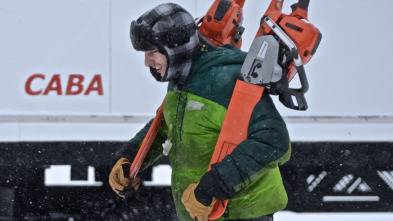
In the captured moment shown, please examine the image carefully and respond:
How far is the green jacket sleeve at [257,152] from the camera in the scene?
2010 millimetres

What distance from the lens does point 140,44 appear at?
222 centimetres

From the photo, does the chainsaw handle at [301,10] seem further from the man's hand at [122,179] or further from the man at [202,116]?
the man's hand at [122,179]

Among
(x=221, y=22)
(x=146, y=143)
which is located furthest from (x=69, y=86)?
(x=146, y=143)

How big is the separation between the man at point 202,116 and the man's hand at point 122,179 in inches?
11.8

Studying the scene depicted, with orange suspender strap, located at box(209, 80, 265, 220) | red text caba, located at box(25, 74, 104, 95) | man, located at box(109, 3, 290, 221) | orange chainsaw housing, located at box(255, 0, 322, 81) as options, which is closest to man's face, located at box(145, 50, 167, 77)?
man, located at box(109, 3, 290, 221)

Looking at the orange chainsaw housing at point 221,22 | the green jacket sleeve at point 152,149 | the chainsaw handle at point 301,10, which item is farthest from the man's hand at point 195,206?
the orange chainsaw housing at point 221,22

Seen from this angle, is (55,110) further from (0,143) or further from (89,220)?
(89,220)

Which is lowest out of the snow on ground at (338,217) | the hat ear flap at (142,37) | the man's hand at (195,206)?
the snow on ground at (338,217)

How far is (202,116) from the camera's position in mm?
2211

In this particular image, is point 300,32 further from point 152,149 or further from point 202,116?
point 152,149

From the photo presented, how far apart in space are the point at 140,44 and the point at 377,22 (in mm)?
2036

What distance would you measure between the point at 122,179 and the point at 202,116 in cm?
58

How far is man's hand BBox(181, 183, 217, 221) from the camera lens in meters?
2.11

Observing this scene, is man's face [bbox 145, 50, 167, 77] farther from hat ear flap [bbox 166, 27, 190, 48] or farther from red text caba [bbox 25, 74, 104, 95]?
red text caba [bbox 25, 74, 104, 95]
